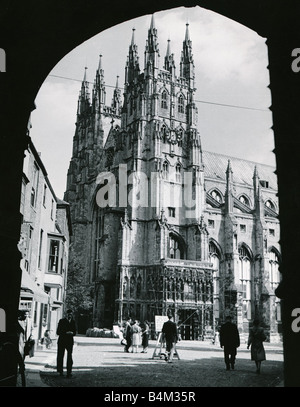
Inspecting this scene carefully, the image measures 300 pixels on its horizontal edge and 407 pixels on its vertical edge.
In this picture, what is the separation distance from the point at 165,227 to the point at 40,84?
43.1 metres

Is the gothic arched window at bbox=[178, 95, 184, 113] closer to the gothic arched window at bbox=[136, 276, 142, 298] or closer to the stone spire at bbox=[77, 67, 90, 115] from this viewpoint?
the stone spire at bbox=[77, 67, 90, 115]

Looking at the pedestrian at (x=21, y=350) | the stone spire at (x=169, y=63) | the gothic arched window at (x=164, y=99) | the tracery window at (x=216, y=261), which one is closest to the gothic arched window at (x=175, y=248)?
the tracery window at (x=216, y=261)

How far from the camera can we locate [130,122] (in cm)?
5734

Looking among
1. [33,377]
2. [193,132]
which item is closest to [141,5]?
[33,377]

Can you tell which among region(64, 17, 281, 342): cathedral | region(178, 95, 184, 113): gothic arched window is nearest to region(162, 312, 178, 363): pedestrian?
region(64, 17, 281, 342): cathedral

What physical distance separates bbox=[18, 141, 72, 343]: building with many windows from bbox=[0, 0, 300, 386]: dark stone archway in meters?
10.1

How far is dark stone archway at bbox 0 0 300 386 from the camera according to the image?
6602mm

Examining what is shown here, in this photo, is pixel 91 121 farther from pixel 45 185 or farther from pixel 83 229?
pixel 45 185

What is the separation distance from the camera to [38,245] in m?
25.4

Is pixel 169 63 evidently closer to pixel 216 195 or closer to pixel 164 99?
pixel 164 99

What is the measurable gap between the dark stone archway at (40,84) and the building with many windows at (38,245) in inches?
397

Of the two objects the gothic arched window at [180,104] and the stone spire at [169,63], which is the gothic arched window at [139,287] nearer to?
the gothic arched window at [180,104]

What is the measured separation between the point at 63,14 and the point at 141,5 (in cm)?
150

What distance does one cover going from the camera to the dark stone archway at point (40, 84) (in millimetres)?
6602
